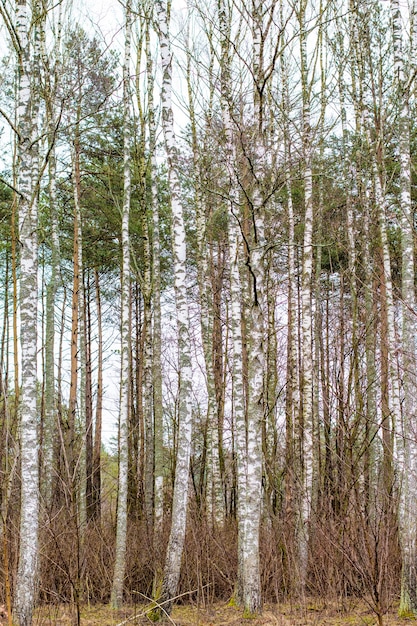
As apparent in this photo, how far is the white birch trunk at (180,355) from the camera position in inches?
249

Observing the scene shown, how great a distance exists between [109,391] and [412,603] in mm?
13014

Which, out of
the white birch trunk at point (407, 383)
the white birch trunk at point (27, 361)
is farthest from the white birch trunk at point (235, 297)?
the white birch trunk at point (27, 361)

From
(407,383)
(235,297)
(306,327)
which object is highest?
(235,297)

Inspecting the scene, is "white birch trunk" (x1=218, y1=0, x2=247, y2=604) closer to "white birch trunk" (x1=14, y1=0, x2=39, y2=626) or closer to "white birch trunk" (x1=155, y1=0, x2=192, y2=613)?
"white birch trunk" (x1=155, y1=0, x2=192, y2=613)

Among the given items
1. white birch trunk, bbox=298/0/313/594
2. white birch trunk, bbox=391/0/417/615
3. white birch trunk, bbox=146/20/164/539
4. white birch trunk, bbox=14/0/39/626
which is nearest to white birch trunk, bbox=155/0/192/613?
white birch trunk, bbox=146/20/164/539

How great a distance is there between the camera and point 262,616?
245 inches

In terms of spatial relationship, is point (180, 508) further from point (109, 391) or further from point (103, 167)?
point (109, 391)

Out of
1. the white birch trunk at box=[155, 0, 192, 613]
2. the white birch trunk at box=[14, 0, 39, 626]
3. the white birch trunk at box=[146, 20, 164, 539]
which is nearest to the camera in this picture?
the white birch trunk at box=[14, 0, 39, 626]

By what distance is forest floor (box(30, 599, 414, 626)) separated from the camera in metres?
5.97

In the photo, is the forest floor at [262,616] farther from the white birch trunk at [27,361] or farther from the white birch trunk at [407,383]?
the white birch trunk at [27,361]

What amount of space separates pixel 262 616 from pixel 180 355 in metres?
2.74

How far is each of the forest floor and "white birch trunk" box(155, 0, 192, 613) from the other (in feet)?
1.86

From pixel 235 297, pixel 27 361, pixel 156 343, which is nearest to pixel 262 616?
pixel 27 361

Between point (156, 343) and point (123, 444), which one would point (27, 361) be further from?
point (156, 343)
